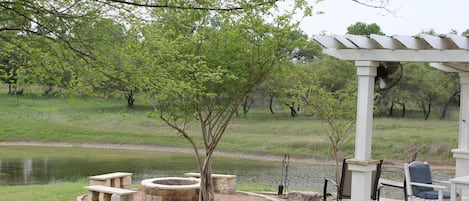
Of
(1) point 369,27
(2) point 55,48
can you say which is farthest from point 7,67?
(1) point 369,27

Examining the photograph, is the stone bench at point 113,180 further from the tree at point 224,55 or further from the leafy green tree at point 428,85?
the leafy green tree at point 428,85

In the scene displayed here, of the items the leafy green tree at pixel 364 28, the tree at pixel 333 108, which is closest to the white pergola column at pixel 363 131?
the tree at pixel 333 108

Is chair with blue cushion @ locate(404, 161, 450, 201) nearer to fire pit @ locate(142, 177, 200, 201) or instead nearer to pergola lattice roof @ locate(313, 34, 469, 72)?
pergola lattice roof @ locate(313, 34, 469, 72)

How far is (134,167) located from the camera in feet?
60.6

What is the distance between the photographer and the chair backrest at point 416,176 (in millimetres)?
6793

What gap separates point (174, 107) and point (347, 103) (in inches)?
187

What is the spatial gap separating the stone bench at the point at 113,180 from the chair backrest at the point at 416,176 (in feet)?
15.0

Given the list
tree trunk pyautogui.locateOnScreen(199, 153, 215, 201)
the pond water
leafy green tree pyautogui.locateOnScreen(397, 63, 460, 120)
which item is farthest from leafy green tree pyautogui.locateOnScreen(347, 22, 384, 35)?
tree trunk pyautogui.locateOnScreen(199, 153, 215, 201)

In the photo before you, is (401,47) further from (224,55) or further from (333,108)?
(333,108)

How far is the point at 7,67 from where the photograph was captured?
5523 mm

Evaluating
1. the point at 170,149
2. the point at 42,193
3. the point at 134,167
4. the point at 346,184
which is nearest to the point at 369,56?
the point at 346,184

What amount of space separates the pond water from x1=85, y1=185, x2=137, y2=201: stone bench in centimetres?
527

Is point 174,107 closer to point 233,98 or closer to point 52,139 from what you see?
point 233,98

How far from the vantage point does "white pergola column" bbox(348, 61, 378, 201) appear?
6395mm
